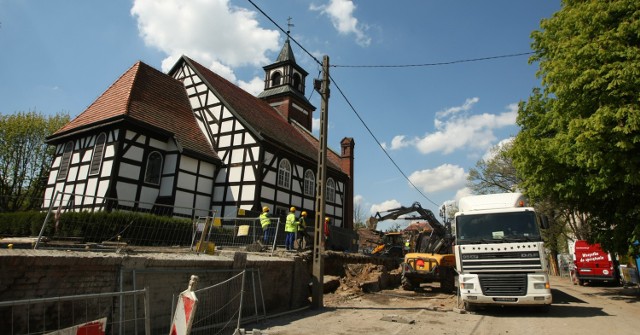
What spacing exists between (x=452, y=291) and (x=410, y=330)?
7.00 m

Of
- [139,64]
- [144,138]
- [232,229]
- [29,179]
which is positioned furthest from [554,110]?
[29,179]

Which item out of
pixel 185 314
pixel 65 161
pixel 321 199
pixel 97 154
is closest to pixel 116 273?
pixel 185 314

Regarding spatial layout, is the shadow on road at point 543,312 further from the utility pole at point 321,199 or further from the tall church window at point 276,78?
the tall church window at point 276,78

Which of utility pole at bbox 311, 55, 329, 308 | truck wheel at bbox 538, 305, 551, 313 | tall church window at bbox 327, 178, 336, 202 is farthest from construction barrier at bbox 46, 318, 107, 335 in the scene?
tall church window at bbox 327, 178, 336, 202

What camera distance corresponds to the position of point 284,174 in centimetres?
2095

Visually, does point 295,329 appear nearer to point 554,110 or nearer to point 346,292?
point 346,292

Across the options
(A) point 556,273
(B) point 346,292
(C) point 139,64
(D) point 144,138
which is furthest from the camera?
(A) point 556,273

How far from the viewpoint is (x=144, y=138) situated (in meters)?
17.1

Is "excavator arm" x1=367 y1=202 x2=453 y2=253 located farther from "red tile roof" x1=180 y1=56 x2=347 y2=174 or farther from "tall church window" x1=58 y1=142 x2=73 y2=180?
"tall church window" x1=58 y1=142 x2=73 y2=180

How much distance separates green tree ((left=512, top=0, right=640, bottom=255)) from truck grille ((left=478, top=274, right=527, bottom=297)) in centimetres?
386

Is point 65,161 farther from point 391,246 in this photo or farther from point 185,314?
point 185,314

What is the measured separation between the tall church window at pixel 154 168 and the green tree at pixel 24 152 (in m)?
15.5

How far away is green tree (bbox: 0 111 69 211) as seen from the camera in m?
27.4

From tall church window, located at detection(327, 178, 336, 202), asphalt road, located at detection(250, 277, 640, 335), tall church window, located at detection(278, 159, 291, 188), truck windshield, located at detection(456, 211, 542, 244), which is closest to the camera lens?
asphalt road, located at detection(250, 277, 640, 335)
